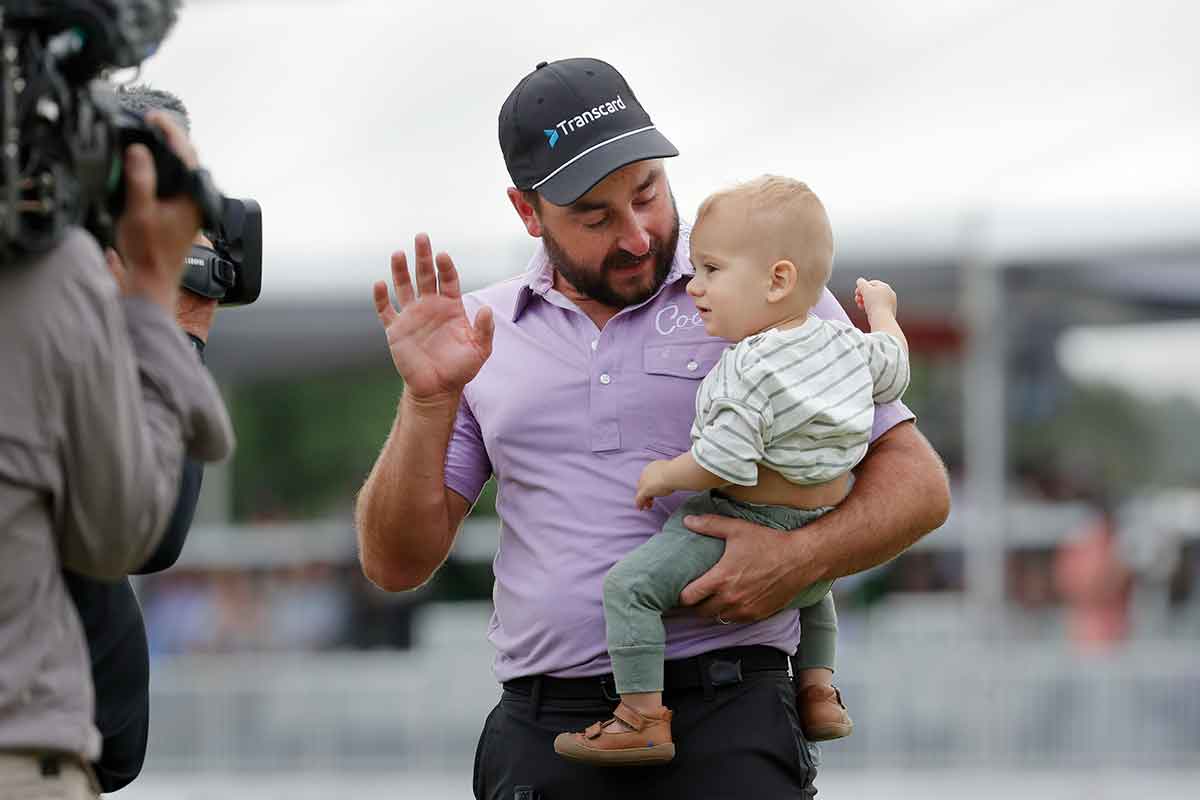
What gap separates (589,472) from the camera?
340cm

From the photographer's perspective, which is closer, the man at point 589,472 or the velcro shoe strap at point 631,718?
the velcro shoe strap at point 631,718

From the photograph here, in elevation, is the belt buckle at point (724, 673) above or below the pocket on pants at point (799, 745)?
above

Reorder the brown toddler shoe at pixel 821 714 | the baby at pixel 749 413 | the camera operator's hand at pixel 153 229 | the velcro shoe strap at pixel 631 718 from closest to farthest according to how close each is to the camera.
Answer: the camera operator's hand at pixel 153 229 < the baby at pixel 749 413 < the velcro shoe strap at pixel 631 718 < the brown toddler shoe at pixel 821 714

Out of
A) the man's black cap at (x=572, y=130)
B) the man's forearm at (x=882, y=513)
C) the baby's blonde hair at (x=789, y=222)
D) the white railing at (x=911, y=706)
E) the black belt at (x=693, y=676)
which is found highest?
the man's black cap at (x=572, y=130)

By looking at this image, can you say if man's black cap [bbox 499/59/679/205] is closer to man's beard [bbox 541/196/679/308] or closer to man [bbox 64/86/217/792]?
man's beard [bbox 541/196/679/308]

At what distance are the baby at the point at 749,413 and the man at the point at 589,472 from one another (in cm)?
7

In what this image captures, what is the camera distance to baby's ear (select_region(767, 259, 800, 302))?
10.3 feet

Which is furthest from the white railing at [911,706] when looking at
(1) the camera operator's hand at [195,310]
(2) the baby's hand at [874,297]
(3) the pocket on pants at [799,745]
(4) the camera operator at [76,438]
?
(4) the camera operator at [76,438]

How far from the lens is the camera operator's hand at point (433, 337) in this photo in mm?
3311

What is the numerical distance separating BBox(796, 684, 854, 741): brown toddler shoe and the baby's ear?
79 centimetres

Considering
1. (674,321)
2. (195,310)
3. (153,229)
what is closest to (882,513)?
(674,321)

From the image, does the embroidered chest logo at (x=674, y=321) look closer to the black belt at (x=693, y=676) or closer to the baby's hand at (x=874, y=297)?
the baby's hand at (x=874, y=297)

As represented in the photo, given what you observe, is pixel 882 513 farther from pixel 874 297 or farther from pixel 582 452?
pixel 582 452

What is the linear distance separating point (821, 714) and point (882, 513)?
42cm
